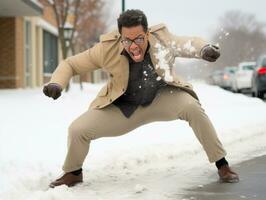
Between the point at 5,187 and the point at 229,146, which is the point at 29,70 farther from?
the point at 5,187

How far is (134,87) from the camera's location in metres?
5.25

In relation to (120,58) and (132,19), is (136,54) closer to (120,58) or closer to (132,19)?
(120,58)

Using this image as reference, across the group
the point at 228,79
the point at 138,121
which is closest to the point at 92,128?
Answer: the point at 138,121

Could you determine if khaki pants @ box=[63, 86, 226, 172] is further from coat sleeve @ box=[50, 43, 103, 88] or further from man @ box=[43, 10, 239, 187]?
coat sleeve @ box=[50, 43, 103, 88]

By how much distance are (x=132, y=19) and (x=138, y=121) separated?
0.91 meters

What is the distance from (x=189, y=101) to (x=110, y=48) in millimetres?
803

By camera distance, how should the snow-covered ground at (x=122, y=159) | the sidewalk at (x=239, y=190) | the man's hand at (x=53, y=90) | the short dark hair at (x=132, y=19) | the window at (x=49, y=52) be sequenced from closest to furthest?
1. the man's hand at (x=53, y=90)
2. the sidewalk at (x=239, y=190)
3. the short dark hair at (x=132, y=19)
4. the snow-covered ground at (x=122, y=159)
5. the window at (x=49, y=52)

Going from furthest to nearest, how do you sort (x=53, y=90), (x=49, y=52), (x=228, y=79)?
(x=228, y=79) → (x=49, y=52) → (x=53, y=90)

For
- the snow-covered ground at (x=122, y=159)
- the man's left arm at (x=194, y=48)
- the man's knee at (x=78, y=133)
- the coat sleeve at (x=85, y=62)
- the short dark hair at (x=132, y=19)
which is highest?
the short dark hair at (x=132, y=19)

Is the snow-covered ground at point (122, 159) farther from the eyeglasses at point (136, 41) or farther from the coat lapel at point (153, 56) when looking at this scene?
the eyeglasses at point (136, 41)

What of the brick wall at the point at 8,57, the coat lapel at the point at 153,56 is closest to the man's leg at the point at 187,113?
the coat lapel at the point at 153,56

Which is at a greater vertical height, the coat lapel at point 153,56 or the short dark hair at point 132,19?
the short dark hair at point 132,19

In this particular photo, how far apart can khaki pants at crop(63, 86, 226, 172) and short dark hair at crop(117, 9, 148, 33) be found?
2.16 feet

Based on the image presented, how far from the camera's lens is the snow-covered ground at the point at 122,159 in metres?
5.13
